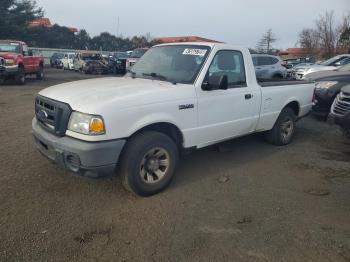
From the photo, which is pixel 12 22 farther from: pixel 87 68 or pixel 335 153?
pixel 335 153

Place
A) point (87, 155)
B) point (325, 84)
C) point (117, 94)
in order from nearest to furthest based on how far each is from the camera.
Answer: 1. point (87, 155)
2. point (117, 94)
3. point (325, 84)

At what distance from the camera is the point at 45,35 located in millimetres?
46281

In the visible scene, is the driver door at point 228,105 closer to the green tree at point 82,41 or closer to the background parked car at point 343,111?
the background parked car at point 343,111

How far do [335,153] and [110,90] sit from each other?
450cm

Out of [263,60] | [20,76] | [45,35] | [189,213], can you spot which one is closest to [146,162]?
[189,213]

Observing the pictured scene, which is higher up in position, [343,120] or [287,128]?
[343,120]

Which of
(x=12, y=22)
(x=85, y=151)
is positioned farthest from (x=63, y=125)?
(x=12, y=22)

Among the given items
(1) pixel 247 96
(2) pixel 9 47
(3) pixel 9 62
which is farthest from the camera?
(2) pixel 9 47

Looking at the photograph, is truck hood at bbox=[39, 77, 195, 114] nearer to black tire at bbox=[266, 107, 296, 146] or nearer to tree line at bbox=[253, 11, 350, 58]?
black tire at bbox=[266, 107, 296, 146]

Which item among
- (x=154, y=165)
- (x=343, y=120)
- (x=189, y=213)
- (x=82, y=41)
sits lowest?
(x=189, y=213)

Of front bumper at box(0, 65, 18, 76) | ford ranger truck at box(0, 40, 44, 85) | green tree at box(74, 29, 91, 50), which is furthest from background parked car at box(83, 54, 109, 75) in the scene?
green tree at box(74, 29, 91, 50)

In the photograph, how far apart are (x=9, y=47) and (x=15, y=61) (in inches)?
54.2

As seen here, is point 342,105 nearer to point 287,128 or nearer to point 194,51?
point 287,128

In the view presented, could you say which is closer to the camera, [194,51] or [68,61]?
[194,51]
